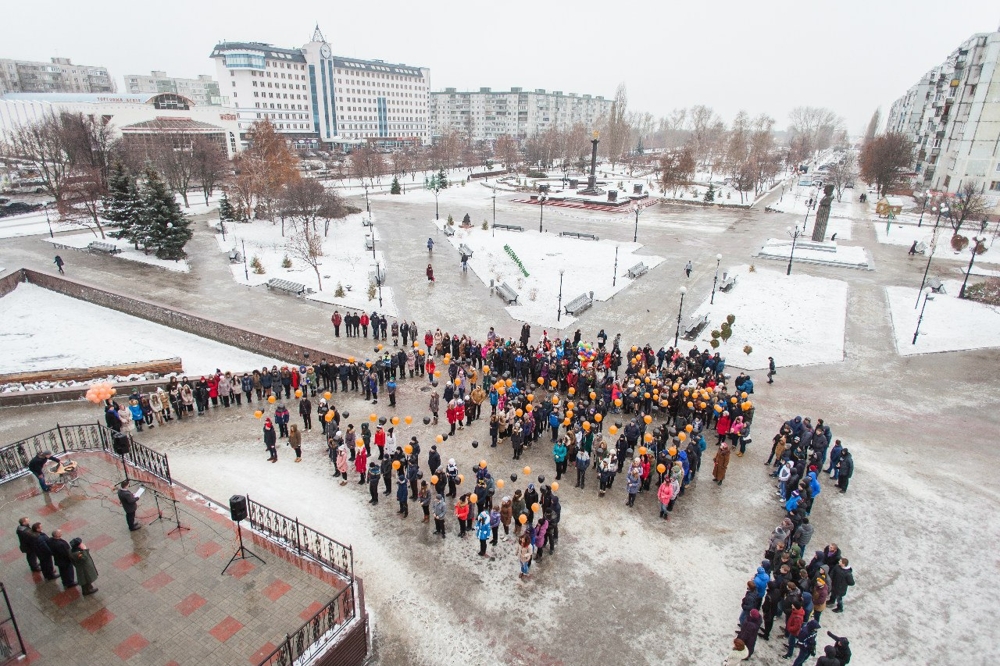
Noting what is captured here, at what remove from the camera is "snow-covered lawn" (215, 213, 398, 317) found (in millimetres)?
25875

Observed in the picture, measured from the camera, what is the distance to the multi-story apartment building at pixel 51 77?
124m

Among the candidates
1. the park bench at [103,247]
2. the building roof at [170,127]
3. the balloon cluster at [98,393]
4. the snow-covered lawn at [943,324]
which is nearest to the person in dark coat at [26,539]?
the balloon cluster at [98,393]

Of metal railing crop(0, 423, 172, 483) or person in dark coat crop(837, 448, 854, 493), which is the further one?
person in dark coat crop(837, 448, 854, 493)

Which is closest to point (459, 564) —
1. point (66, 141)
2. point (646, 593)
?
point (646, 593)

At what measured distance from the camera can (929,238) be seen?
135 feet

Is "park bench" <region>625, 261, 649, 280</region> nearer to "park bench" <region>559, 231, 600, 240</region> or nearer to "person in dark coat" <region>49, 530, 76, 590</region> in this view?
"park bench" <region>559, 231, 600, 240</region>

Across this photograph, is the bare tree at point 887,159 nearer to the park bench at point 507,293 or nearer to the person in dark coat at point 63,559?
the park bench at point 507,293

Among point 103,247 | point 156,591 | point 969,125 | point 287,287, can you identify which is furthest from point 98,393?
point 969,125

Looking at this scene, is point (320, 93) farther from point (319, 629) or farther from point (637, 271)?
point (319, 629)

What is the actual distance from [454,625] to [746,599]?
4546 mm

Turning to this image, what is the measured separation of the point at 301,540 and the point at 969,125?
2842 inches

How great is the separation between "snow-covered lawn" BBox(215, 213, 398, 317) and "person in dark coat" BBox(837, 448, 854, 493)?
17029mm

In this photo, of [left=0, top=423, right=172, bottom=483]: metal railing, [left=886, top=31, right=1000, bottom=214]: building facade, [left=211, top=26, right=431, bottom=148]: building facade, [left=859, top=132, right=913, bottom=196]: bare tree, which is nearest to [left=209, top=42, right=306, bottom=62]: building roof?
[left=211, top=26, right=431, bottom=148]: building facade

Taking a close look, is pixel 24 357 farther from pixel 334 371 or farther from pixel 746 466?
pixel 746 466
